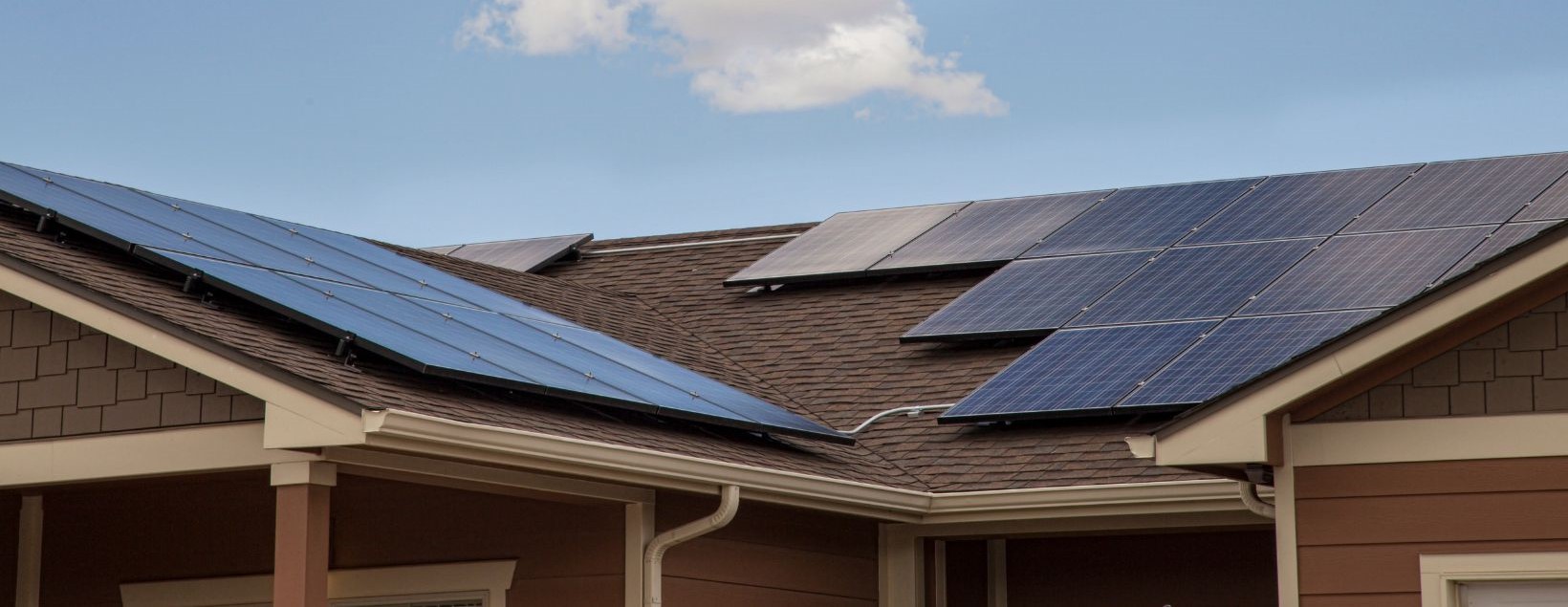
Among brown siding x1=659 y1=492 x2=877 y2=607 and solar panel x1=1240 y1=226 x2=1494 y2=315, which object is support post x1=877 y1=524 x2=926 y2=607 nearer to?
brown siding x1=659 y1=492 x2=877 y2=607

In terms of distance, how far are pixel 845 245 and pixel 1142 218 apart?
2.70 metres

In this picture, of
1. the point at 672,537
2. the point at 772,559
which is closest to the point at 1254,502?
the point at 772,559

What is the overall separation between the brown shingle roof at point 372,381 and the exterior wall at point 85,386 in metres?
0.29

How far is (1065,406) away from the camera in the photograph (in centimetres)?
1235

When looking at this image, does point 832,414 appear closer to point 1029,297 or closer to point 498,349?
point 1029,297

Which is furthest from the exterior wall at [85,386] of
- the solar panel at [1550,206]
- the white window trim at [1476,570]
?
the solar panel at [1550,206]

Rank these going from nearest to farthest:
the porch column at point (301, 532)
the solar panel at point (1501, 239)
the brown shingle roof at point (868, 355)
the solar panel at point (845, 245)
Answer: the porch column at point (301, 532) → the brown shingle roof at point (868, 355) → the solar panel at point (1501, 239) → the solar panel at point (845, 245)

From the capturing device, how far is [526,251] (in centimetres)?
1953

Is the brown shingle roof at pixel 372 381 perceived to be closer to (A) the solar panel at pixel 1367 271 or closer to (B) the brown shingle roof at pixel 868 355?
(B) the brown shingle roof at pixel 868 355

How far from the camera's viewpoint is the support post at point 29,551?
12.0 metres

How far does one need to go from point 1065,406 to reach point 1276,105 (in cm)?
4484

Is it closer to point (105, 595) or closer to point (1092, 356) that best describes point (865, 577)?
point (1092, 356)

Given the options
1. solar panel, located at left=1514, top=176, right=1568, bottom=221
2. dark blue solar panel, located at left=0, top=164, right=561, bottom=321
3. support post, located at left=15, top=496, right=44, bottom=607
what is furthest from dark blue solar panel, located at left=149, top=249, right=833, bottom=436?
solar panel, located at left=1514, top=176, right=1568, bottom=221

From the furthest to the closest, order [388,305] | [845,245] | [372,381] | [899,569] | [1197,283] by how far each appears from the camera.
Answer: [845,245]
[1197,283]
[899,569]
[388,305]
[372,381]
